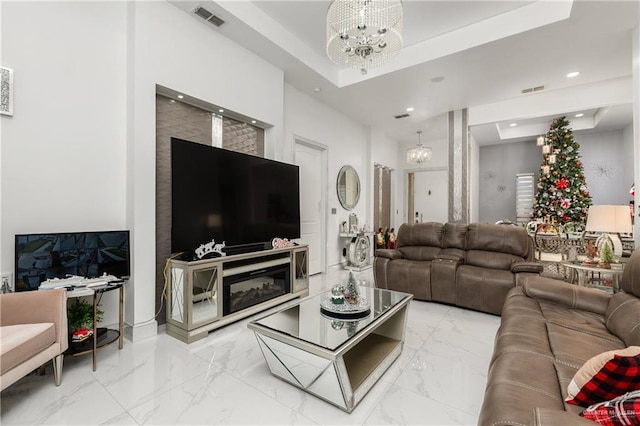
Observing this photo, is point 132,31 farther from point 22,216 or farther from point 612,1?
point 612,1

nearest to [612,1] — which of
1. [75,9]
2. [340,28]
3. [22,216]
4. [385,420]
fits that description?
[340,28]

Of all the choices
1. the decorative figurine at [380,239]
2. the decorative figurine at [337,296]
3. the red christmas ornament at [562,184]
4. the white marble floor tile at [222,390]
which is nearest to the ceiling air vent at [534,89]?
the red christmas ornament at [562,184]

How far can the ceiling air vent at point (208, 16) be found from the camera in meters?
2.77

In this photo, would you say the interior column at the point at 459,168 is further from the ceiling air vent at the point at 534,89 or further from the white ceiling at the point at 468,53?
the ceiling air vent at the point at 534,89

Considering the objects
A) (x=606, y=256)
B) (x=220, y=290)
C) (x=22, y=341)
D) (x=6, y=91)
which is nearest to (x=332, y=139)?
(x=220, y=290)

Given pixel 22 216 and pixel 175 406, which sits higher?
pixel 22 216

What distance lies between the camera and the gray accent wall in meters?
6.31

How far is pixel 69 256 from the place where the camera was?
2133 mm

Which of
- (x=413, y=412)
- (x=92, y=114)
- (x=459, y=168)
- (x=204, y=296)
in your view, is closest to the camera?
(x=413, y=412)

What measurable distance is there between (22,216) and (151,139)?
105 centimetres

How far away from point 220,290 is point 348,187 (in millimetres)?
3612

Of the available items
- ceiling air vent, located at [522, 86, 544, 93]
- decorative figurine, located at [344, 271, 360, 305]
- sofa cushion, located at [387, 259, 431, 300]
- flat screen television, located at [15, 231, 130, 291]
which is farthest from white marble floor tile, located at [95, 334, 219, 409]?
ceiling air vent, located at [522, 86, 544, 93]

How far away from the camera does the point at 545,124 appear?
6.56 m

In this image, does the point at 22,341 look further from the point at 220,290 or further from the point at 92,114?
the point at 92,114
